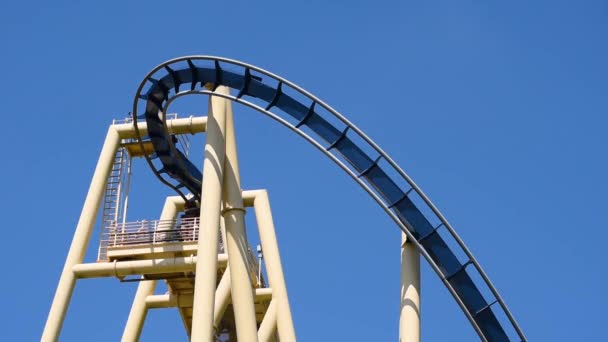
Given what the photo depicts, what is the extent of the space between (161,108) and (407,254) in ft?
18.3

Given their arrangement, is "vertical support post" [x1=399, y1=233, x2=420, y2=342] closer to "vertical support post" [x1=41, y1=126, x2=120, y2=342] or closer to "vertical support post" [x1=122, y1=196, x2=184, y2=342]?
"vertical support post" [x1=41, y1=126, x2=120, y2=342]

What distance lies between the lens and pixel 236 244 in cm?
1973

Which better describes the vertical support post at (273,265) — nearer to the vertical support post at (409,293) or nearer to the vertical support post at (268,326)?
the vertical support post at (268,326)

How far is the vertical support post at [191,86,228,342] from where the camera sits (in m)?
17.5

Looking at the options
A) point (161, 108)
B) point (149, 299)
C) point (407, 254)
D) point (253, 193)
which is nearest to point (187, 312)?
point (149, 299)

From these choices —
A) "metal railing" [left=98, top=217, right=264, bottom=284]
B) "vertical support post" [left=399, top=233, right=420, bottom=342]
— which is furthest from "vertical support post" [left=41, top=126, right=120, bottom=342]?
"vertical support post" [left=399, top=233, right=420, bottom=342]

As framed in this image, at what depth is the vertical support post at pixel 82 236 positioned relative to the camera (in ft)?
62.2

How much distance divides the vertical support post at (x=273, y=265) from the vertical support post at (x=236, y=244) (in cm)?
162

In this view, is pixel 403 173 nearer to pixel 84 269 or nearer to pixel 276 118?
pixel 276 118

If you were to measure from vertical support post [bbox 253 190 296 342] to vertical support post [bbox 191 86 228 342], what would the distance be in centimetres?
301

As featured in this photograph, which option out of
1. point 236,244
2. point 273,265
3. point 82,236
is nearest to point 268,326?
point 273,265

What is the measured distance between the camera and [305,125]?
19547mm

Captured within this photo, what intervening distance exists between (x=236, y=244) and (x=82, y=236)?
8.79 feet

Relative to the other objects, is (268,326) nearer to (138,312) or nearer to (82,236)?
(138,312)
